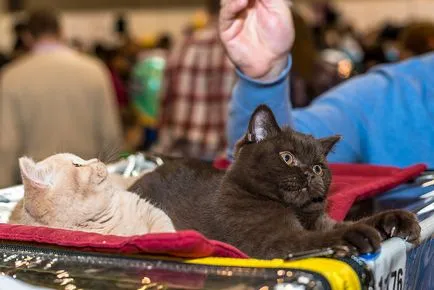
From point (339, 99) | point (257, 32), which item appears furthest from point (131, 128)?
point (257, 32)

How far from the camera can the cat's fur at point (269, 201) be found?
0.86m

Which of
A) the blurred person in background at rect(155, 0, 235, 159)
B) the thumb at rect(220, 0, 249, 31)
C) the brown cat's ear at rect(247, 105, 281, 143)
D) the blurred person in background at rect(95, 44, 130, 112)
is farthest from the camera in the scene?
the blurred person in background at rect(95, 44, 130, 112)

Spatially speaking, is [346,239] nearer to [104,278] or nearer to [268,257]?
[268,257]

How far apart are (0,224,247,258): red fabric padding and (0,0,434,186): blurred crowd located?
1812mm

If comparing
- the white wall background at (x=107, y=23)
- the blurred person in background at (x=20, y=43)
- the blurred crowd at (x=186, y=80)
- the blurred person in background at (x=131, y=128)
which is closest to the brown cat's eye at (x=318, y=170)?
the blurred crowd at (x=186, y=80)

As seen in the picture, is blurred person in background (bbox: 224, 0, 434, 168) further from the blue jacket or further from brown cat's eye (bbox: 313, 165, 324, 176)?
brown cat's eye (bbox: 313, 165, 324, 176)

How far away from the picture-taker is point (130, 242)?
784 millimetres

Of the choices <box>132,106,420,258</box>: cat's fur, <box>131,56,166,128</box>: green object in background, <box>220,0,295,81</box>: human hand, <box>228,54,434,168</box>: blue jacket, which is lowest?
<box>131,56,166,128</box>: green object in background

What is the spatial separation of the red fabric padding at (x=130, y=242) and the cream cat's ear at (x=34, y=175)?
58mm

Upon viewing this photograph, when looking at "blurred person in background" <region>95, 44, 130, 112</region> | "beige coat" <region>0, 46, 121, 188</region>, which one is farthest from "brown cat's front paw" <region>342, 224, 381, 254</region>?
"blurred person in background" <region>95, 44, 130, 112</region>

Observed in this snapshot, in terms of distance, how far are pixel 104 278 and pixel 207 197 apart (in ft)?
0.80

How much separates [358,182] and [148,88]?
3770 millimetres

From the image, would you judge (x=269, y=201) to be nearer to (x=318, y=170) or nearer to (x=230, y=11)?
(x=318, y=170)

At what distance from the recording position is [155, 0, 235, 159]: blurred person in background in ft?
11.6
